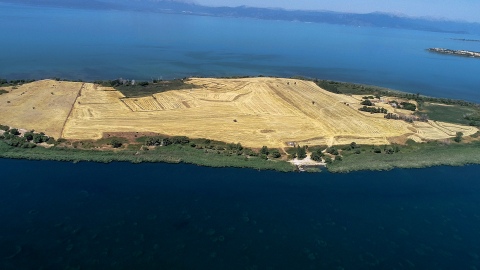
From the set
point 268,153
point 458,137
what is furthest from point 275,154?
point 458,137

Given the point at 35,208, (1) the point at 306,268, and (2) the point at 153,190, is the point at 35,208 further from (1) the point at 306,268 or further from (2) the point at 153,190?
(1) the point at 306,268

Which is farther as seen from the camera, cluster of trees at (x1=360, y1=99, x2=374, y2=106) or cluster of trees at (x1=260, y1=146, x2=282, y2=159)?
cluster of trees at (x1=360, y1=99, x2=374, y2=106)

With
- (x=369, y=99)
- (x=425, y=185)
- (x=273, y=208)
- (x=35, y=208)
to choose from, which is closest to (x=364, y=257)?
(x=273, y=208)

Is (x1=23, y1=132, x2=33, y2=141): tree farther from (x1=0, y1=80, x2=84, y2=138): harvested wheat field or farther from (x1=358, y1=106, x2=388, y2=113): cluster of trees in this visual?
(x1=358, y1=106, x2=388, y2=113): cluster of trees

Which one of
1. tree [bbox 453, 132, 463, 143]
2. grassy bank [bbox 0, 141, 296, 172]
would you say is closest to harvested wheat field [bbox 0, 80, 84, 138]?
grassy bank [bbox 0, 141, 296, 172]

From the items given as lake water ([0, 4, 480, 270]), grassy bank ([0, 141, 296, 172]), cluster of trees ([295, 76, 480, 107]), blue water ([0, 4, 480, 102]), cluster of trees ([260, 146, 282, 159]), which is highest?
blue water ([0, 4, 480, 102])

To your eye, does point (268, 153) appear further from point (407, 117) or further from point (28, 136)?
point (28, 136)

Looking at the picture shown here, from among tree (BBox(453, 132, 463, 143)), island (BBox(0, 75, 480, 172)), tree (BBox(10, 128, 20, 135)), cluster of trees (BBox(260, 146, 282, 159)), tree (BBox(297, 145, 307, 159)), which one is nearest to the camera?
island (BBox(0, 75, 480, 172))
